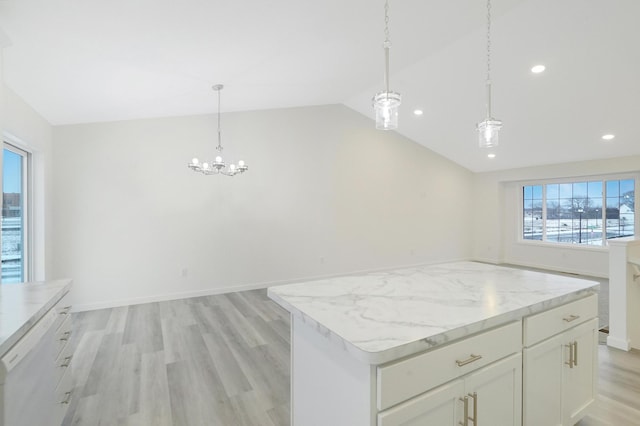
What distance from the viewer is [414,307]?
1.44 m

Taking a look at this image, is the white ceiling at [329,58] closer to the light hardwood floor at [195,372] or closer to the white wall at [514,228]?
the white wall at [514,228]

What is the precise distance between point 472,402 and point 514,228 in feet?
25.3

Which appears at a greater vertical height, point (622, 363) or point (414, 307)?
point (414, 307)

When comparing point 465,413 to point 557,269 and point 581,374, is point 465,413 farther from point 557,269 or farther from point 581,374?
point 557,269

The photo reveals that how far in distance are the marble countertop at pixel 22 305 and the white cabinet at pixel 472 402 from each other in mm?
1471

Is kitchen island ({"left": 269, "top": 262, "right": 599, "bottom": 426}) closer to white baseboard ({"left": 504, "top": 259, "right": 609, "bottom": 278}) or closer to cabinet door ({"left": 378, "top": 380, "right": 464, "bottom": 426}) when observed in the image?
cabinet door ({"left": 378, "top": 380, "right": 464, "bottom": 426})

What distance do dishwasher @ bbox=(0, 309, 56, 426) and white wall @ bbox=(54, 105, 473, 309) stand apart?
3198mm

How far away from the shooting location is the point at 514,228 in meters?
7.79

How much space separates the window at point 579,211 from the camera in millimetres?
6132

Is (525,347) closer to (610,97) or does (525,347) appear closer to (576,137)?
(610,97)

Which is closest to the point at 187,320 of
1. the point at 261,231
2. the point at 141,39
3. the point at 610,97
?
the point at 261,231

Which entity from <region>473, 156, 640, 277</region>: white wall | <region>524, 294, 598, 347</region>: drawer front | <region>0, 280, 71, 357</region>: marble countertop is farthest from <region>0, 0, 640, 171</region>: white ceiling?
<region>524, 294, 598, 347</region>: drawer front

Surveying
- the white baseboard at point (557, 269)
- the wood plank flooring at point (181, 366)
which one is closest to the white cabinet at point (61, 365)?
the wood plank flooring at point (181, 366)

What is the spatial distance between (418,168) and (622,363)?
5134mm
